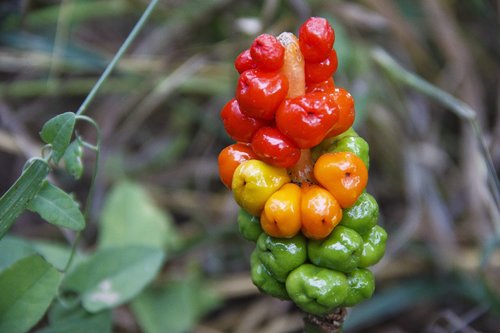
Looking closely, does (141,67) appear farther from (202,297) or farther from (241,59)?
(241,59)

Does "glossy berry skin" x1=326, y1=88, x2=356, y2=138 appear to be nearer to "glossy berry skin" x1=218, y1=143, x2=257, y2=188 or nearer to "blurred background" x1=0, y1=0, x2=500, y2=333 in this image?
"glossy berry skin" x1=218, y1=143, x2=257, y2=188

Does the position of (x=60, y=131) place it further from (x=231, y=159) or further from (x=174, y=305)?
(x=174, y=305)

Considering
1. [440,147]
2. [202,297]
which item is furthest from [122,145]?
[440,147]

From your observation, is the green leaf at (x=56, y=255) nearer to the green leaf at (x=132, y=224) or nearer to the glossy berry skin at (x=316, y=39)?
the green leaf at (x=132, y=224)

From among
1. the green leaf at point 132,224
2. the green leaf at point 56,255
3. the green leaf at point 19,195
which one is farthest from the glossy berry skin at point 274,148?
the green leaf at point 132,224

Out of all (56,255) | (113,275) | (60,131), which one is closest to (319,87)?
(60,131)

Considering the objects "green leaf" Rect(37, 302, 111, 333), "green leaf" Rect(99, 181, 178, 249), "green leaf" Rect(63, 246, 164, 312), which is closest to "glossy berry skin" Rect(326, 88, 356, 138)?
"green leaf" Rect(63, 246, 164, 312)
